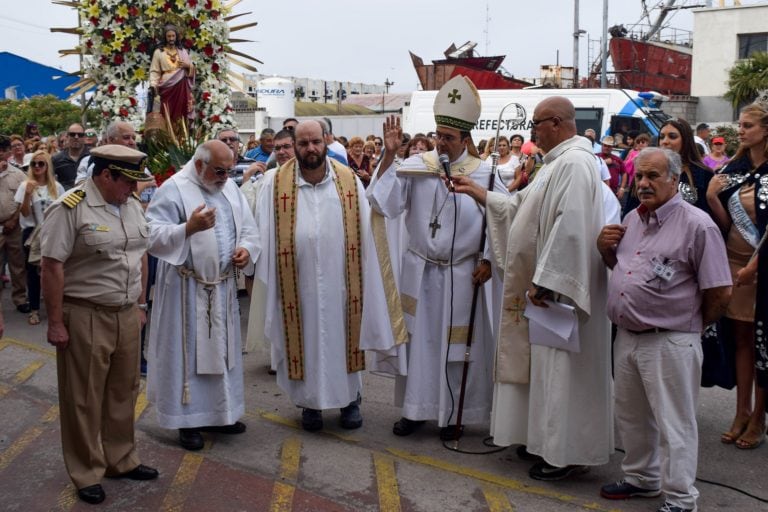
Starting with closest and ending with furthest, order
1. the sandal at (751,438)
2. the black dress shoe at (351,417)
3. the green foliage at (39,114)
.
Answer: the sandal at (751,438), the black dress shoe at (351,417), the green foliage at (39,114)

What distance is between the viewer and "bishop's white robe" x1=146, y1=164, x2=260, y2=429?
224 inches

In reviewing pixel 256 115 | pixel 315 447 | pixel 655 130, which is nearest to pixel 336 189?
pixel 315 447

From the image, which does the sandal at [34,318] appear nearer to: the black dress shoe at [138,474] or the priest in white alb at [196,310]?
the priest in white alb at [196,310]

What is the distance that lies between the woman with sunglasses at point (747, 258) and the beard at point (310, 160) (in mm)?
2555

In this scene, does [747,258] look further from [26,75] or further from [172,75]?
[26,75]

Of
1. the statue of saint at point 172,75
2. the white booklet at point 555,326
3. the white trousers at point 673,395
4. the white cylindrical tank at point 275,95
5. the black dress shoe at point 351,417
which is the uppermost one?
the white cylindrical tank at point 275,95

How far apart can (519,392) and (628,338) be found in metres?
0.84

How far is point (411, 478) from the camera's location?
17.4ft

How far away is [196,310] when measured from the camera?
→ 5723 millimetres

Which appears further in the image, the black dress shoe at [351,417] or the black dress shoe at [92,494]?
the black dress shoe at [351,417]

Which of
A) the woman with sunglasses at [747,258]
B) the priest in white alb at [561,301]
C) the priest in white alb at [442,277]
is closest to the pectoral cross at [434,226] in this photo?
the priest in white alb at [442,277]

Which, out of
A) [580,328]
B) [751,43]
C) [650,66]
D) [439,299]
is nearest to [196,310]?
[439,299]

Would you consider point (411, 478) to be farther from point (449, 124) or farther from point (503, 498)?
point (449, 124)

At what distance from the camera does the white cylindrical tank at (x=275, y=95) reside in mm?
33531
